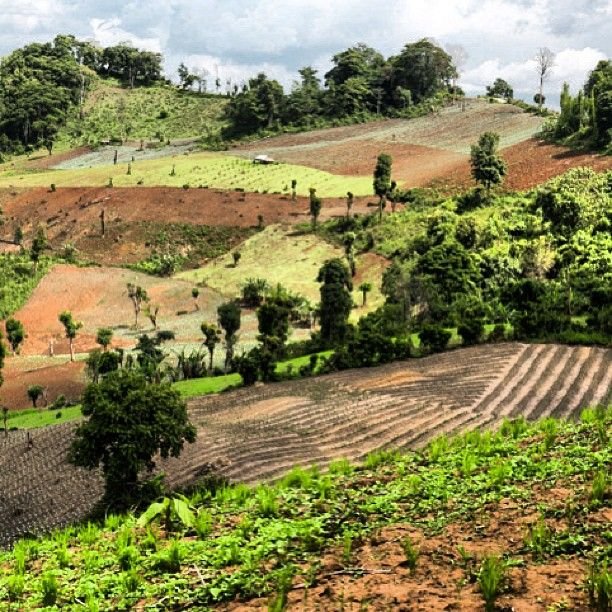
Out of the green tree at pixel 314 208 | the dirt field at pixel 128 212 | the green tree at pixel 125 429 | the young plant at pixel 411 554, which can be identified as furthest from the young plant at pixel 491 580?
the dirt field at pixel 128 212

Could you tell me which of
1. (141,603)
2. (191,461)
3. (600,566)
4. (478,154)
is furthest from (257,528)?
(478,154)

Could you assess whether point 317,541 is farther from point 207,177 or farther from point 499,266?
point 207,177

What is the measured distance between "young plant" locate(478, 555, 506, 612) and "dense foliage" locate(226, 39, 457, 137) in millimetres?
120040

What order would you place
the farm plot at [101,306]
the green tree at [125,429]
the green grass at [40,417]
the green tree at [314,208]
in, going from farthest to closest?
the green tree at [314,208], the farm plot at [101,306], the green grass at [40,417], the green tree at [125,429]

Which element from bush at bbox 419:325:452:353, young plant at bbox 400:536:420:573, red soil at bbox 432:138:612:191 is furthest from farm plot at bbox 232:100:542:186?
young plant at bbox 400:536:420:573

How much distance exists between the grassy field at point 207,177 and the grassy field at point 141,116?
21.9 meters

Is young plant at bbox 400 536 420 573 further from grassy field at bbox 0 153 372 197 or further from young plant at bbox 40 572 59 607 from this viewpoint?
grassy field at bbox 0 153 372 197

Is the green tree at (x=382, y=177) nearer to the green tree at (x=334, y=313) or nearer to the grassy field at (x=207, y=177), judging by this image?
the grassy field at (x=207, y=177)

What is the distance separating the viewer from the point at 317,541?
1095 cm

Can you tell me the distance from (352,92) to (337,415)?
101 m

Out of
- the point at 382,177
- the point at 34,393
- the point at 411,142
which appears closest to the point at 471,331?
the point at 34,393

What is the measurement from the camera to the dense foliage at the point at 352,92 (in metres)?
126

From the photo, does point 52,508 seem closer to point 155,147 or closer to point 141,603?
point 141,603

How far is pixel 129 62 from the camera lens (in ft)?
545
